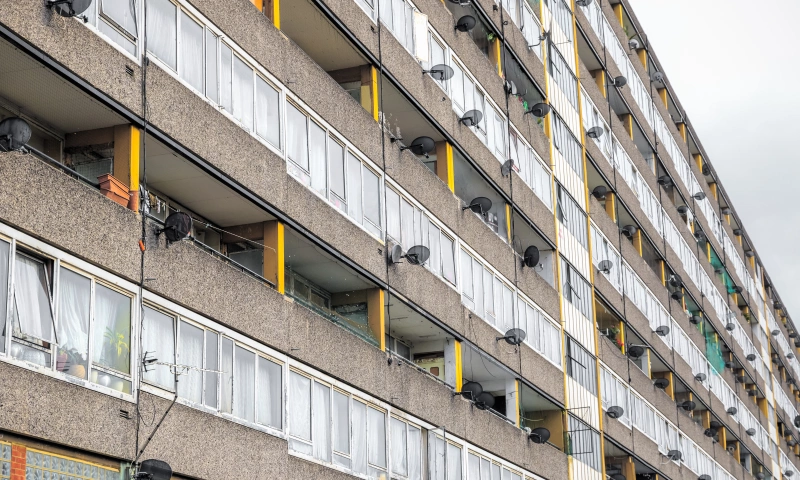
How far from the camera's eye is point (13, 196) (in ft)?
53.0

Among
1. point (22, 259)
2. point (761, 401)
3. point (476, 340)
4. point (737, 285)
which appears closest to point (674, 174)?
point (737, 285)

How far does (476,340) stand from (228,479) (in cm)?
1390

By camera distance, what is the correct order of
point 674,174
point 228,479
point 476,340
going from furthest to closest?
point 674,174
point 476,340
point 228,479

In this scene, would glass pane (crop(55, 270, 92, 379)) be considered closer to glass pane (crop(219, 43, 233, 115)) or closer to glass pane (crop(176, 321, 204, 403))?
glass pane (crop(176, 321, 204, 403))

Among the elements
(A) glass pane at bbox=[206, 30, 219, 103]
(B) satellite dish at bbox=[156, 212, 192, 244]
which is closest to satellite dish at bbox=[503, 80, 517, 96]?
(A) glass pane at bbox=[206, 30, 219, 103]

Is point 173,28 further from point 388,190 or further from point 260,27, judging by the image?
point 388,190

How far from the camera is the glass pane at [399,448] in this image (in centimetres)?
2761

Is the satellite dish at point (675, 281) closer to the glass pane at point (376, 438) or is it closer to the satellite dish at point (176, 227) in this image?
the glass pane at point (376, 438)

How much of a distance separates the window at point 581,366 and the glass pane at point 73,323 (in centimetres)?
2570

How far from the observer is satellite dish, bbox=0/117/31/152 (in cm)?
1589

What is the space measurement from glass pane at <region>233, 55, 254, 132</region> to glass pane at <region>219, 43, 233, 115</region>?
0.14m

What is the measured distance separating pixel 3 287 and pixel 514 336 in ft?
68.2

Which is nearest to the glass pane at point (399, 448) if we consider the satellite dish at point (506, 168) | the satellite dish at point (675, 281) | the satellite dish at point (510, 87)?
the satellite dish at point (506, 168)

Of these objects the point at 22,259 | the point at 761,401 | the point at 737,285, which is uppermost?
the point at 737,285
